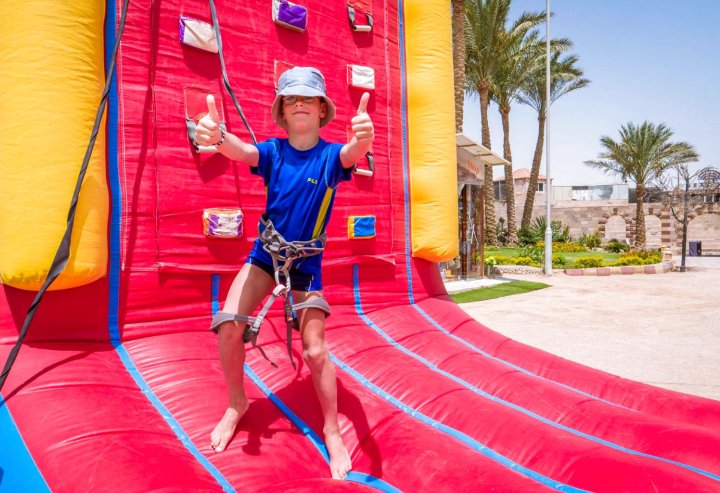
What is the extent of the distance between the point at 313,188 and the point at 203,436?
1117mm

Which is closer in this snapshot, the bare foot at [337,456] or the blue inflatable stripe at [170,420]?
the blue inflatable stripe at [170,420]

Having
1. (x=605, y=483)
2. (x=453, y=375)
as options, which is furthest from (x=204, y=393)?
(x=605, y=483)

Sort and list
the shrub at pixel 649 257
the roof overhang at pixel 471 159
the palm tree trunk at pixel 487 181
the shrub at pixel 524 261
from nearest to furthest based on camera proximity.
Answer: the roof overhang at pixel 471 159 → the shrub at pixel 524 261 → the shrub at pixel 649 257 → the palm tree trunk at pixel 487 181

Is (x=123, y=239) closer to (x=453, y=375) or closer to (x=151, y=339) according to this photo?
(x=151, y=339)

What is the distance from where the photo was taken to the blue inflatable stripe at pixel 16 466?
1665 mm

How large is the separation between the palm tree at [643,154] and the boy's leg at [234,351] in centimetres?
2632

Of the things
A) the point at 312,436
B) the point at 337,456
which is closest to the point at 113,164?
the point at 312,436

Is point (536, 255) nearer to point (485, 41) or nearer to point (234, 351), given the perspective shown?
point (485, 41)

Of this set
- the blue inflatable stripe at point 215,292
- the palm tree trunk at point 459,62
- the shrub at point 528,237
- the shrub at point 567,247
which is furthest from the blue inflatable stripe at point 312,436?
the shrub at point 567,247

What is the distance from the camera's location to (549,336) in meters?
6.68

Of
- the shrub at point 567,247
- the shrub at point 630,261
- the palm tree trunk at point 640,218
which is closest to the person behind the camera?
the shrub at point 630,261

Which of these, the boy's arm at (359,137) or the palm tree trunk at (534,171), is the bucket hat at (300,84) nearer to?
the boy's arm at (359,137)

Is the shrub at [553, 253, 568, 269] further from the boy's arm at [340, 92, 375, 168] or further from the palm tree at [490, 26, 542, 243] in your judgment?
the boy's arm at [340, 92, 375, 168]

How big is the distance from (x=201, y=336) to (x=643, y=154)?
89.0ft
